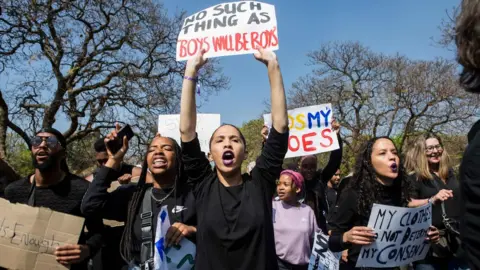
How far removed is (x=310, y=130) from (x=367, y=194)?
2681mm

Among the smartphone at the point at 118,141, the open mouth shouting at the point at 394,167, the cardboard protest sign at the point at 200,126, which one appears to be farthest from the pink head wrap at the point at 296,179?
the cardboard protest sign at the point at 200,126

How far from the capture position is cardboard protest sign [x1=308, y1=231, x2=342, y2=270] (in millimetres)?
4070

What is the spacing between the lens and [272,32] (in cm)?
337

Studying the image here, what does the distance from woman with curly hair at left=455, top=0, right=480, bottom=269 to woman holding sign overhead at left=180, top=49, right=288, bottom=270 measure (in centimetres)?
134

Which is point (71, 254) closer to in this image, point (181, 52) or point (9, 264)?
point (9, 264)

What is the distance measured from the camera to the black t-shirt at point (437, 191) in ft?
13.7

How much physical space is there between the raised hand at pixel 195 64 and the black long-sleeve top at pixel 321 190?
2473 millimetres

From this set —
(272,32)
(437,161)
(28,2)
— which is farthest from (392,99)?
(272,32)

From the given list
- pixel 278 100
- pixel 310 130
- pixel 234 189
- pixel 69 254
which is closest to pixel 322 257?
pixel 234 189

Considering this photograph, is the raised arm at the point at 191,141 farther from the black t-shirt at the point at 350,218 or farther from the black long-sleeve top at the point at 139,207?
the black t-shirt at the point at 350,218

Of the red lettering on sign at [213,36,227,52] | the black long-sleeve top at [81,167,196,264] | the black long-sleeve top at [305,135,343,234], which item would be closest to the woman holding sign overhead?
the black long-sleeve top at [81,167,196,264]

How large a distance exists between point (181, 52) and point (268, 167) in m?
1.30

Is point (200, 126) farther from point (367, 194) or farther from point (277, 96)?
point (277, 96)

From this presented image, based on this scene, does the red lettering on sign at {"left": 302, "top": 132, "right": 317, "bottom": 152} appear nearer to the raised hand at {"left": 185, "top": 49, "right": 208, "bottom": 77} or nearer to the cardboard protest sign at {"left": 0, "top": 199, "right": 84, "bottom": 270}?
the raised hand at {"left": 185, "top": 49, "right": 208, "bottom": 77}
